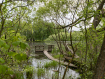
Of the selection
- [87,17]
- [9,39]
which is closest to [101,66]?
[87,17]

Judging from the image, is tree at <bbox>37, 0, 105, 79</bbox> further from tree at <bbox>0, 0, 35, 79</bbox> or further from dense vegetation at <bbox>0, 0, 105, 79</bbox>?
tree at <bbox>0, 0, 35, 79</bbox>

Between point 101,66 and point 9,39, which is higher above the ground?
point 9,39

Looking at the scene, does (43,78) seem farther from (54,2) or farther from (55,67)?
(54,2)

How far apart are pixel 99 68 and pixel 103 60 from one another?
232mm

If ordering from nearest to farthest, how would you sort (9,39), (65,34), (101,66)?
1. (9,39)
2. (101,66)
3. (65,34)

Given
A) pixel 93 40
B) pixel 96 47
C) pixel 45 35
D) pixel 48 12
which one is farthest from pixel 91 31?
pixel 45 35

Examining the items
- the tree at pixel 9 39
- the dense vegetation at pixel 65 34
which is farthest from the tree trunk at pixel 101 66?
the tree at pixel 9 39

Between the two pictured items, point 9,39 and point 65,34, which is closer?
point 9,39

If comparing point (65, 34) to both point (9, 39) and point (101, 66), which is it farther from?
point (9, 39)

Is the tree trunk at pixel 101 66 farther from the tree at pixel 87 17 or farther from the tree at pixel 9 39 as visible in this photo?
the tree at pixel 9 39

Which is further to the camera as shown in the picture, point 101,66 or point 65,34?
point 65,34

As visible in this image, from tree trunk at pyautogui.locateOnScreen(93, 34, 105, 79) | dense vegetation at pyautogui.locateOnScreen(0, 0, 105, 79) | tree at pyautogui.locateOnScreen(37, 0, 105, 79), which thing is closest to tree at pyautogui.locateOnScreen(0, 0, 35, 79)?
dense vegetation at pyautogui.locateOnScreen(0, 0, 105, 79)

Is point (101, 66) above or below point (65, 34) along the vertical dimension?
below

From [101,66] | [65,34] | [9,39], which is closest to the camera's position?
[9,39]
